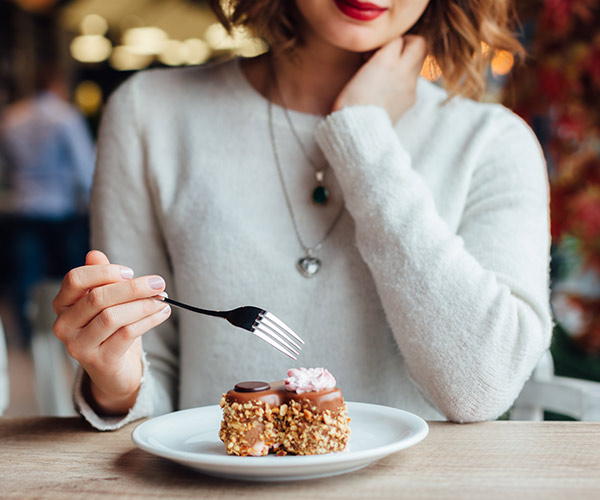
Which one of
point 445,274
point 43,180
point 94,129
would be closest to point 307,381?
point 445,274

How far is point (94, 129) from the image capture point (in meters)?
8.18

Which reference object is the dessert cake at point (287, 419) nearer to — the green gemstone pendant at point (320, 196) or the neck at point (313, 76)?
the green gemstone pendant at point (320, 196)

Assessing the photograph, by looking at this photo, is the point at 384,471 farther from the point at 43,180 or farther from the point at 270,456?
the point at 43,180

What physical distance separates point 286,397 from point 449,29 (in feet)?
2.60

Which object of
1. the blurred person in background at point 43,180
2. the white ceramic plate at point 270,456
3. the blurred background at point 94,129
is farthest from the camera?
the blurred person in background at point 43,180

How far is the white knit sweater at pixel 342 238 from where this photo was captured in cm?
94

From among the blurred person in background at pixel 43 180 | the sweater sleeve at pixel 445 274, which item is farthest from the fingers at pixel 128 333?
the blurred person in background at pixel 43 180

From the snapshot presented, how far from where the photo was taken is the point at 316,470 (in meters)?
0.64

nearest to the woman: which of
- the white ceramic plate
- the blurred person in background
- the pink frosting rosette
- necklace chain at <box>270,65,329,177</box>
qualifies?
necklace chain at <box>270,65,329,177</box>

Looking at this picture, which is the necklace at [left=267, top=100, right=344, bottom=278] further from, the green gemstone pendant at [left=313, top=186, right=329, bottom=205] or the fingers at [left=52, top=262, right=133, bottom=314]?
the fingers at [left=52, top=262, right=133, bottom=314]

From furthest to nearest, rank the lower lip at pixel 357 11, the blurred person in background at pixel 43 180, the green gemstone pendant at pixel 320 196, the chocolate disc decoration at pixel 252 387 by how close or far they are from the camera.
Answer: the blurred person in background at pixel 43 180
the green gemstone pendant at pixel 320 196
the lower lip at pixel 357 11
the chocolate disc decoration at pixel 252 387

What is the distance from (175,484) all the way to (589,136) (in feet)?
6.66

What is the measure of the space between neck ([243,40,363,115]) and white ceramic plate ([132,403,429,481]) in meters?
0.58

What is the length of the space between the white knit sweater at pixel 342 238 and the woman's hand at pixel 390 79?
42mm
